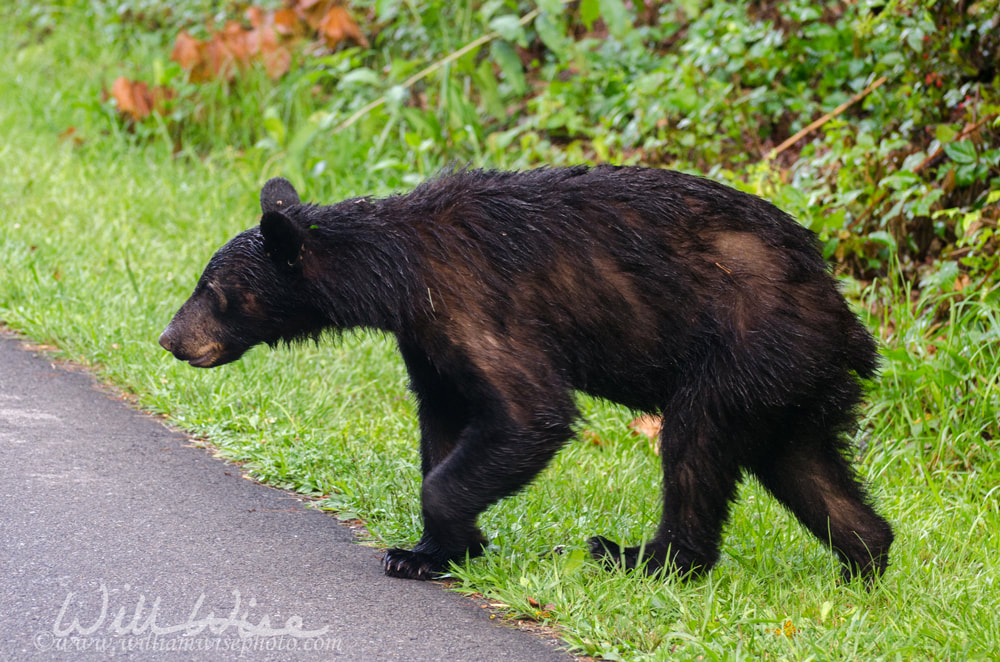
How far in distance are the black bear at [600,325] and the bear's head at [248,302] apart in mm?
12

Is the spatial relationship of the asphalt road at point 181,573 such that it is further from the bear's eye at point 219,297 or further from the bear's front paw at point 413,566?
the bear's eye at point 219,297

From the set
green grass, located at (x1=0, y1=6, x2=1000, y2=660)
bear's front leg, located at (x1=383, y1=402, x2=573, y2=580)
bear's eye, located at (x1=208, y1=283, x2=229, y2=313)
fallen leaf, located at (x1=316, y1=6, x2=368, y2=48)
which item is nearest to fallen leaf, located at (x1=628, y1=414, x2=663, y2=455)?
green grass, located at (x1=0, y1=6, x2=1000, y2=660)

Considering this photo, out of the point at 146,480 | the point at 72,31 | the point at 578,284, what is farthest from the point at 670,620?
the point at 72,31

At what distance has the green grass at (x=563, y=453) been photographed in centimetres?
339

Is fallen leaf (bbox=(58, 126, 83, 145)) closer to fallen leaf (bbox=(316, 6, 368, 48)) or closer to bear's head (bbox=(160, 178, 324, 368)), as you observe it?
fallen leaf (bbox=(316, 6, 368, 48))

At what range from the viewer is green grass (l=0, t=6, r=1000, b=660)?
3.39 metres

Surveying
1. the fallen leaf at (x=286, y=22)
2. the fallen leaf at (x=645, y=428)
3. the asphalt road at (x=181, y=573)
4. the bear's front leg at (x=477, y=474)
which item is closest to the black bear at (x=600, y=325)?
the bear's front leg at (x=477, y=474)

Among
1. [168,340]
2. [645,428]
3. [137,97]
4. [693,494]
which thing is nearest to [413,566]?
[693,494]

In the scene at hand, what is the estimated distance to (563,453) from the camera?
5195mm

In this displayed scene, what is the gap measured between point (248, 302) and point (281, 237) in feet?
1.15

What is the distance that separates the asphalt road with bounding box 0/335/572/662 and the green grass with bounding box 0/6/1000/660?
208 mm

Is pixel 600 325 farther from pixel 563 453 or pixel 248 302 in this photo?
pixel 563 453

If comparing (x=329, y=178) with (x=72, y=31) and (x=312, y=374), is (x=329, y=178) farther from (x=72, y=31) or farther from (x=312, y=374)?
(x=72, y=31)

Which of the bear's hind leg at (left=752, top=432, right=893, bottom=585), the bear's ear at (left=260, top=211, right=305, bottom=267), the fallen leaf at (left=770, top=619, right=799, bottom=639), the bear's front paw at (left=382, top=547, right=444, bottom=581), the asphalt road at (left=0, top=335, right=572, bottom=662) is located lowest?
the bear's hind leg at (left=752, top=432, right=893, bottom=585)
